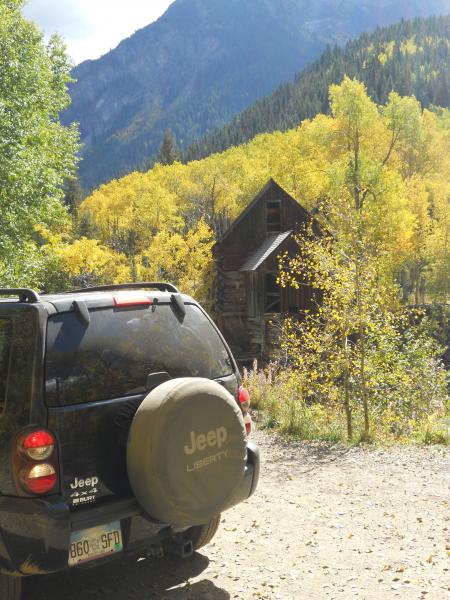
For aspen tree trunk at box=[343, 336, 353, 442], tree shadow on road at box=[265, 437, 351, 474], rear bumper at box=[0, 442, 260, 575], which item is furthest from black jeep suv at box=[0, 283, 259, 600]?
aspen tree trunk at box=[343, 336, 353, 442]

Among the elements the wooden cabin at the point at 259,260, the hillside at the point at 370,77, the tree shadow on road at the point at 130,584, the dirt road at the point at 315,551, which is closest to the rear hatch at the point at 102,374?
the tree shadow on road at the point at 130,584

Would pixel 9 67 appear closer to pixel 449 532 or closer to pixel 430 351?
pixel 430 351

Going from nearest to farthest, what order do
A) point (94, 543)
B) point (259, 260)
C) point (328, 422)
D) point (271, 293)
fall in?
point (94, 543)
point (328, 422)
point (259, 260)
point (271, 293)

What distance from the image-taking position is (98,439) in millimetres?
3842

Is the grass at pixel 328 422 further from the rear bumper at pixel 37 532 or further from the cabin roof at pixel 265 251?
the cabin roof at pixel 265 251

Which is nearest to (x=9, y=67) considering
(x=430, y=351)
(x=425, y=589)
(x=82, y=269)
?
(x=430, y=351)

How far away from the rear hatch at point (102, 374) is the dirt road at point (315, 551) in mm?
1365

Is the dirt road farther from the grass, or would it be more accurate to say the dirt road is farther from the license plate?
the grass

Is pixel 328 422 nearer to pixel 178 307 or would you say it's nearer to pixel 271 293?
pixel 178 307

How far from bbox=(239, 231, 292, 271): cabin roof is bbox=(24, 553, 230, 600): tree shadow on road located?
2713 cm

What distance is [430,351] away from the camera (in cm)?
1645

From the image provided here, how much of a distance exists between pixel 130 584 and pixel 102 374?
193 centimetres

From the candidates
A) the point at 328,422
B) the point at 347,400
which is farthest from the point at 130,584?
the point at 328,422

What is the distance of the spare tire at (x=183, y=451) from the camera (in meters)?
3.75
